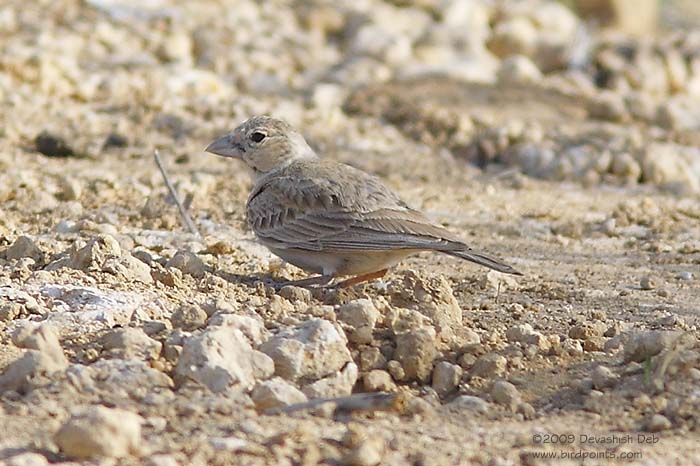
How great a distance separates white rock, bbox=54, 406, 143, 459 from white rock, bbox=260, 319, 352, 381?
0.78 m

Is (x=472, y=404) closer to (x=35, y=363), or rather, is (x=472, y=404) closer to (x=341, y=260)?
(x=35, y=363)

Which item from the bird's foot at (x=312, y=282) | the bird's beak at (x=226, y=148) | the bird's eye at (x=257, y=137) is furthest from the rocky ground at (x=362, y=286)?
the bird's eye at (x=257, y=137)

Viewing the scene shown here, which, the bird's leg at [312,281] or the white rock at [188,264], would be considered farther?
the bird's leg at [312,281]

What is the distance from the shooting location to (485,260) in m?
5.15

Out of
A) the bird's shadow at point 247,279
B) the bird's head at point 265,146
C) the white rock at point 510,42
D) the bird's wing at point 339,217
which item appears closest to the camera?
the bird's shadow at point 247,279

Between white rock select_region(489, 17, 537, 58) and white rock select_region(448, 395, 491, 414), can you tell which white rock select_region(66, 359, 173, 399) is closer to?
white rock select_region(448, 395, 491, 414)

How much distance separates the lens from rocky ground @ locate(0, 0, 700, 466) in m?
3.81

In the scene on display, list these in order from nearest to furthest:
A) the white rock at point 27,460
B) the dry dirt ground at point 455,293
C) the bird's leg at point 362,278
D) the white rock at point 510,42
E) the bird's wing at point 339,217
A: the white rock at point 27,460 < the dry dirt ground at point 455,293 < the bird's wing at point 339,217 < the bird's leg at point 362,278 < the white rock at point 510,42

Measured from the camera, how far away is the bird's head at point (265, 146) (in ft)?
21.0

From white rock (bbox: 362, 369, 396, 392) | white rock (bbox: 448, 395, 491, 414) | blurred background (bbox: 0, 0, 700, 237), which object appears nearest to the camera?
white rock (bbox: 448, 395, 491, 414)

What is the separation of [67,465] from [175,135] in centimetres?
532

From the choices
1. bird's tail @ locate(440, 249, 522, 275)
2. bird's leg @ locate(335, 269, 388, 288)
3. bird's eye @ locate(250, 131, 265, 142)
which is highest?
bird's eye @ locate(250, 131, 265, 142)

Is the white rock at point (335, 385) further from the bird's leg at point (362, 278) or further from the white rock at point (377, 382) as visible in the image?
the bird's leg at point (362, 278)

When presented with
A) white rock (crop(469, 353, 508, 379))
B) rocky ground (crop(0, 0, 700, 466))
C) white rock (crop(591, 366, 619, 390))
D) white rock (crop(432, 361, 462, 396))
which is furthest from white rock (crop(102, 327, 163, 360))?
white rock (crop(591, 366, 619, 390))
